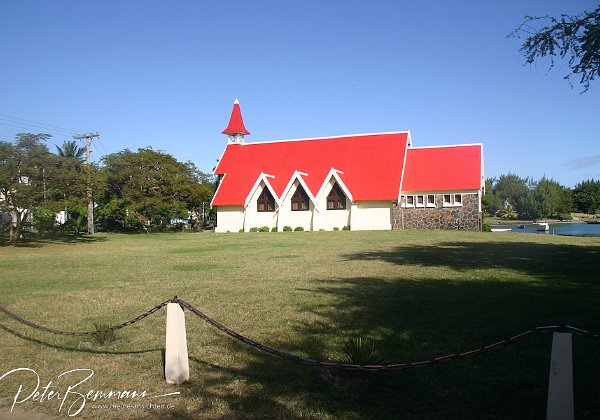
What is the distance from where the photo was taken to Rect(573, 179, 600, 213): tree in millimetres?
77250

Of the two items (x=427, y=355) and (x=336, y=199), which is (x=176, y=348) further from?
(x=336, y=199)

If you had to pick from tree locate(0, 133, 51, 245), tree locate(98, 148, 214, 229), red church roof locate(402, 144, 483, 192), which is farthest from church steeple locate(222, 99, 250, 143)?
tree locate(0, 133, 51, 245)

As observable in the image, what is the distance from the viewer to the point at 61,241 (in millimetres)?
29641

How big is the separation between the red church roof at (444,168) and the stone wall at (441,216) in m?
0.98

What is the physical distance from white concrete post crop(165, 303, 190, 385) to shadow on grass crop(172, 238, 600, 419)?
0.20m

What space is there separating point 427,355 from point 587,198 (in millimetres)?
85445

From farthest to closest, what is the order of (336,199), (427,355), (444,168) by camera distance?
(444,168), (336,199), (427,355)

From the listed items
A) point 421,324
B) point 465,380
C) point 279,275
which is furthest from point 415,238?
point 465,380

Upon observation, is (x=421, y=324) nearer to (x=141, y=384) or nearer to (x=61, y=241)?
(x=141, y=384)

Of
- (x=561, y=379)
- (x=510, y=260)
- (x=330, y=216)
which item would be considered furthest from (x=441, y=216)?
(x=561, y=379)

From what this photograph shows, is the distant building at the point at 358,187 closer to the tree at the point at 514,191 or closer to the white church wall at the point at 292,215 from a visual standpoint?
the white church wall at the point at 292,215

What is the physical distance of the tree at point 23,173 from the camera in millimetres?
23859

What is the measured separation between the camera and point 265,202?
138 ft

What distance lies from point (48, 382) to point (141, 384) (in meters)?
1.21
